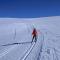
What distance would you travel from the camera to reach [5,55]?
997 centimetres

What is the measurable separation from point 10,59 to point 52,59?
1920 millimetres

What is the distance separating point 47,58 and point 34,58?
0.60m

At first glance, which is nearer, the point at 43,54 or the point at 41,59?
the point at 41,59

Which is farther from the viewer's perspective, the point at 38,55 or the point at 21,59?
the point at 38,55

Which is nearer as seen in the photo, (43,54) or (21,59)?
(21,59)

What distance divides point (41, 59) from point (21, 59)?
2.93 ft

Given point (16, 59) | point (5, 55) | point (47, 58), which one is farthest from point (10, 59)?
point (47, 58)

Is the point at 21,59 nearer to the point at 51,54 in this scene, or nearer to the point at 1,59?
the point at 1,59

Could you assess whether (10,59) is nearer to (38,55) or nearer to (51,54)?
(38,55)

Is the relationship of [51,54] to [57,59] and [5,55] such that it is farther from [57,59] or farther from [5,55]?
[5,55]

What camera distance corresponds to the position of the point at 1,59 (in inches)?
355

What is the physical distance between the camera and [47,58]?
897cm

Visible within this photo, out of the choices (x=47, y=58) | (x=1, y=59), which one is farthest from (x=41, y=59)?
(x=1, y=59)

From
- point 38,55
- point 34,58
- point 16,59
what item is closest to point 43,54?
point 38,55
